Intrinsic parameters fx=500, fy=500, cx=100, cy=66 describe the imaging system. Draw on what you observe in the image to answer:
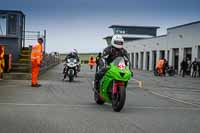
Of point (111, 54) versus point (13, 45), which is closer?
point (111, 54)

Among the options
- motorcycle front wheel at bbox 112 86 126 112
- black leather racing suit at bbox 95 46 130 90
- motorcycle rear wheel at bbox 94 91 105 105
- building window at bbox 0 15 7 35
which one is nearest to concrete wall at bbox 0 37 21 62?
building window at bbox 0 15 7 35

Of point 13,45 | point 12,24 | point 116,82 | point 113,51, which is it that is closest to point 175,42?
point 12,24

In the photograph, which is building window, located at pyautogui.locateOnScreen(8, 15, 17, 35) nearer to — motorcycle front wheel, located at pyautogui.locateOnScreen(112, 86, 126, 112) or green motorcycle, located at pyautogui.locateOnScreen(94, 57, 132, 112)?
green motorcycle, located at pyautogui.locateOnScreen(94, 57, 132, 112)

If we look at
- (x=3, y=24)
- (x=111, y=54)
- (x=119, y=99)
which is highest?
(x=3, y=24)

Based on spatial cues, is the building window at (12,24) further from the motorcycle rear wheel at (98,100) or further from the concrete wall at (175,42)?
the concrete wall at (175,42)

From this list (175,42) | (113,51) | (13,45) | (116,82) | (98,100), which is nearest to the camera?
(116,82)

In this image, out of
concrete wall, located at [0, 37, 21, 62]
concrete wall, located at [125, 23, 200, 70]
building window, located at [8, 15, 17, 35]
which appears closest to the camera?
concrete wall, located at [0, 37, 21, 62]

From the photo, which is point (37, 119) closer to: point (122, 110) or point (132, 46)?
point (122, 110)

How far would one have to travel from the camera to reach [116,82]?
11.5m

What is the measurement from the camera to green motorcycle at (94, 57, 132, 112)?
11258mm

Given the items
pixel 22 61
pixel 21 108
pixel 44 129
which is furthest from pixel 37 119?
pixel 22 61

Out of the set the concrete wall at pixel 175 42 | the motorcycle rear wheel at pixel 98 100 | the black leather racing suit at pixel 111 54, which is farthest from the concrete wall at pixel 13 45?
the concrete wall at pixel 175 42

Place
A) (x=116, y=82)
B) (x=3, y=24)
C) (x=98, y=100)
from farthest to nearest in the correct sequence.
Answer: (x=3, y=24), (x=98, y=100), (x=116, y=82)

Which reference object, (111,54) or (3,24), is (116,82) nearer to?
(111,54)
